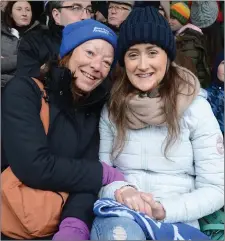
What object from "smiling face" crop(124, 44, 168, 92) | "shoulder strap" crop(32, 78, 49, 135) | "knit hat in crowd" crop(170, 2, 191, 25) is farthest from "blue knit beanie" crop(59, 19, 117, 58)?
"knit hat in crowd" crop(170, 2, 191, 25)

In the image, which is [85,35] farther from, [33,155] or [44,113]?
[33,155]

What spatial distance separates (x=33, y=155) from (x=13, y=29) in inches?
86.7

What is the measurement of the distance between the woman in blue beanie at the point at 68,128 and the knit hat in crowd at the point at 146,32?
12cm

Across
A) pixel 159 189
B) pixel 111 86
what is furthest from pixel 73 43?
pixel 159 189

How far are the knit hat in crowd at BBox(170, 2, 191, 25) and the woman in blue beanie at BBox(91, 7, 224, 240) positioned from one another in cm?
199

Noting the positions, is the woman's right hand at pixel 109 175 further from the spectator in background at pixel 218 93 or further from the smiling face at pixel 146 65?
the spectator in background at pixel 218 93

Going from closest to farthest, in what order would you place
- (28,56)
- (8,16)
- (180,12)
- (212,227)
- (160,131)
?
1. (212,227)
2. (160,131)
3. (28,56)
4. (8,16)
5. (180,12)

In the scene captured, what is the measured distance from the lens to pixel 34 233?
1.97 metres

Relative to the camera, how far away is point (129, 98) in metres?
2.23

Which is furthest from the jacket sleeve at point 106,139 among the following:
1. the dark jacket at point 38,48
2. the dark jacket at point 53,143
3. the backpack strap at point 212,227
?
the dark jacket at point 38,48

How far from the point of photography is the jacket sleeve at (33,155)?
1988 millimetres

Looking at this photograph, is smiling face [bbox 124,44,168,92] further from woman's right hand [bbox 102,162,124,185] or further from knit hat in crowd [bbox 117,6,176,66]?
woman's right hand [bbox 102,162,124,185]

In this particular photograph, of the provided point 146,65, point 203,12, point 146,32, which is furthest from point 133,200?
point 203,12

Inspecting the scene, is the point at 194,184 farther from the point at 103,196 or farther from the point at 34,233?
the point at 34,233
